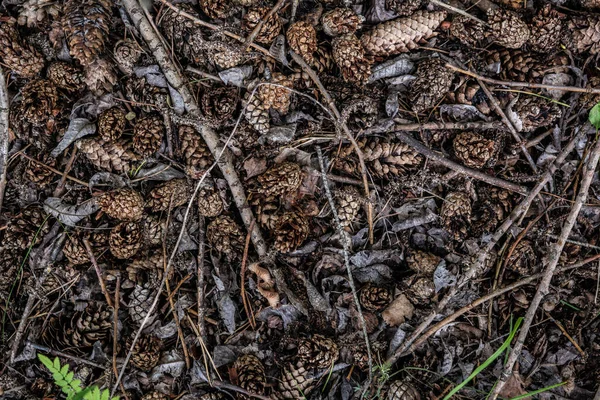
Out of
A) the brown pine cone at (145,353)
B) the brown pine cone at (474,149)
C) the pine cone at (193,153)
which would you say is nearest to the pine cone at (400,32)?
the brown pine cone at (474,149)

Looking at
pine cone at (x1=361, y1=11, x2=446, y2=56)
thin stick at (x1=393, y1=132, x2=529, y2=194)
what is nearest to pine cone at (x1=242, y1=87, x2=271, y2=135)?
pine cone at (x1=361, y1=11, x2=446, y2=56)

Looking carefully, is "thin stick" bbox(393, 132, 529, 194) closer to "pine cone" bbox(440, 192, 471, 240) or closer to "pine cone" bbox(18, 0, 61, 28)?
"pine cone" bbox(440, 192, 471, 240)

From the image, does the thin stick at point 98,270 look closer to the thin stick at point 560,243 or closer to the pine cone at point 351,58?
the pine cone at point 351,58

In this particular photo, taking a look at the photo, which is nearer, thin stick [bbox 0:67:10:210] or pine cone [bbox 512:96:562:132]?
pine cone [bbox 512:96:562:132]

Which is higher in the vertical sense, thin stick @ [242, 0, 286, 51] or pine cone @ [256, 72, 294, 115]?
thin stick @ [242, 0, 286, 51]

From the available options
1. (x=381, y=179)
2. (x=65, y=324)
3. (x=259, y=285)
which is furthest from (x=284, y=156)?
(x=65, y=324)

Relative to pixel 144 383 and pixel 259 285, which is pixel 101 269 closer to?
pixel 144 383

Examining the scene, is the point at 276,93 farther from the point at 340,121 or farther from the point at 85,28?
the point at 85,28

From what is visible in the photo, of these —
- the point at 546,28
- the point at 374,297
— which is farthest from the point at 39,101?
the point at 546,28
